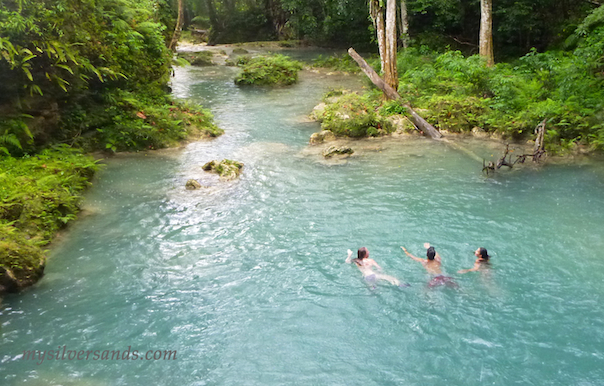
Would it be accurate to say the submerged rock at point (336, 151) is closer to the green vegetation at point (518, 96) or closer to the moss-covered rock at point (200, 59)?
the green vegetation at point (518, 96)

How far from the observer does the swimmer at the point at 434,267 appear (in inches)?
291

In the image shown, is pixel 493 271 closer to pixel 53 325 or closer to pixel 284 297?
pixel 284 297

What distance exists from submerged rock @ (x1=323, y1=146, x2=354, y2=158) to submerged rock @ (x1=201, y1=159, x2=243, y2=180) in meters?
2.73

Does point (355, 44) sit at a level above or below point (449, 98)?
above

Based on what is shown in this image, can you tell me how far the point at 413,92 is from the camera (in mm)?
18734

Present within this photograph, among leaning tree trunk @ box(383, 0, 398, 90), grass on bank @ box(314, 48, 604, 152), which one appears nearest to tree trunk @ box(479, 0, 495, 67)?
grass on bank @ box(314, 48, 604, 152)

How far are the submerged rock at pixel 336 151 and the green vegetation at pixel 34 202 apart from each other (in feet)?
22.2

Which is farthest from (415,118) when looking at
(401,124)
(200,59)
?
(200,59)

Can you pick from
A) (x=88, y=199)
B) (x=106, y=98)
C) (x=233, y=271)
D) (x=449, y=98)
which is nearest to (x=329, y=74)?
(x=449, y=98)

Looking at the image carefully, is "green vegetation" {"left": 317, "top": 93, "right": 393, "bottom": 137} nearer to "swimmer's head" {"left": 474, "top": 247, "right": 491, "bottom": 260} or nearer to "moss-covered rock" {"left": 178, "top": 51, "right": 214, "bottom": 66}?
"swimmer's head" {"left": 474, "top": 247, "right": 491, "bottom": 260}

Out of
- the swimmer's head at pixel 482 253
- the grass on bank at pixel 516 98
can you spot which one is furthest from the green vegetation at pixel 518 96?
the swimmer's head at pixel 482 253

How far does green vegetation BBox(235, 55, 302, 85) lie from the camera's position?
86.6 feet

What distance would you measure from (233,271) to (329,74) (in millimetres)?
23395

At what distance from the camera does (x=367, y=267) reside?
7.89m
